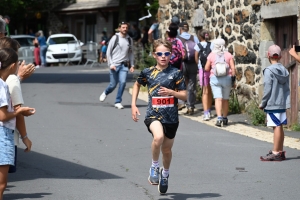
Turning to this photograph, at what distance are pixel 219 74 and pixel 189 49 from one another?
62.5 inches

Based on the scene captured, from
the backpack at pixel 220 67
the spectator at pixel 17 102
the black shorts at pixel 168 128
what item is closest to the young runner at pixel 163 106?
the black shorts at pixel 168 128

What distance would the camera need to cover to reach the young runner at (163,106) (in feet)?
25.0

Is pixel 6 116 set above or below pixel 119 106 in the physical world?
above

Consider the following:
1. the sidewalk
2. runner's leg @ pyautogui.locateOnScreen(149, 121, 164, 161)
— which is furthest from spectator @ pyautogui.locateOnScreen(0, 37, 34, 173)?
the sidewalk

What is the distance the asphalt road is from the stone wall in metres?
1.62

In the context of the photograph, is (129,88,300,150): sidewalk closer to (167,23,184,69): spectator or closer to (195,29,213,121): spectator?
(195,29,213,121): spectator

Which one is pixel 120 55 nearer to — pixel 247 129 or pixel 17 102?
pixel 247 129

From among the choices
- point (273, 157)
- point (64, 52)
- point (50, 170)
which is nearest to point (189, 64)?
point (273, 157)

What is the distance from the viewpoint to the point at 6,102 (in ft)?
21.8

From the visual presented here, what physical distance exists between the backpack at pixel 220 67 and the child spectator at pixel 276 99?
3293 millimetres

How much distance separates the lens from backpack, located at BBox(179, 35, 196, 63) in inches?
581

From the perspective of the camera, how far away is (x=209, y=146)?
439 inches

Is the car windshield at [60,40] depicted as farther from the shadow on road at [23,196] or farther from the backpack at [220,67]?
the shadow on road at [23,196]

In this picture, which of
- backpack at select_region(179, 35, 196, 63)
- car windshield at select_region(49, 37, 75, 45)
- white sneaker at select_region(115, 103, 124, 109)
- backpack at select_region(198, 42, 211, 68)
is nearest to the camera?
backpack at select_region(198, 42, 211, 68)
